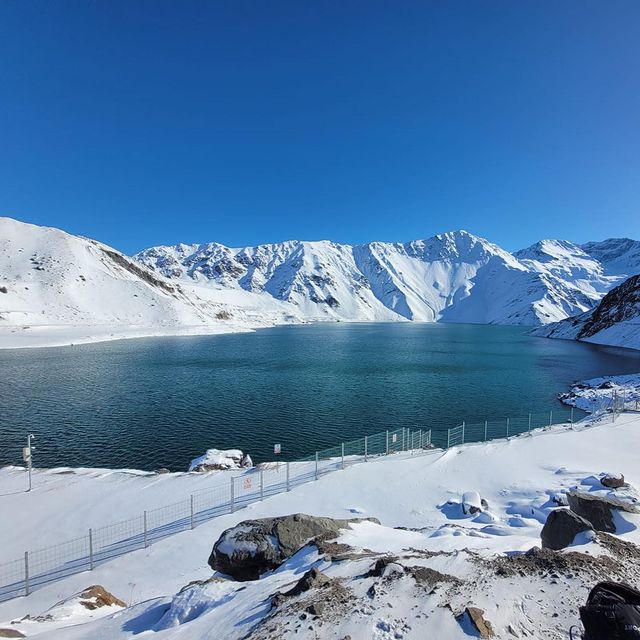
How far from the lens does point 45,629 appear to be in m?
8.85

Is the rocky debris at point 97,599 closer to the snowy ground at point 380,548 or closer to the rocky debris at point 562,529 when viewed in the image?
the snowy ground at point 380,548

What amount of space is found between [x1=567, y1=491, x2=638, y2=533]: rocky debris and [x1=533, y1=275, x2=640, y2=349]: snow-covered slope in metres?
119

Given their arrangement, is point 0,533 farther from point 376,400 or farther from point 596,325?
point 596,325

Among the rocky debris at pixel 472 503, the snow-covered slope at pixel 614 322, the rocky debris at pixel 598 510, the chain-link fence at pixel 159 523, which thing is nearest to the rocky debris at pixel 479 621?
the rocky debris at pixel 598 510

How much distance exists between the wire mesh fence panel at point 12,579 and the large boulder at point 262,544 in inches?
300

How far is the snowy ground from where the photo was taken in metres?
6.22

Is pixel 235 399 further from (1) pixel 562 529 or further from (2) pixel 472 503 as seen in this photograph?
(1) pixel 562 529

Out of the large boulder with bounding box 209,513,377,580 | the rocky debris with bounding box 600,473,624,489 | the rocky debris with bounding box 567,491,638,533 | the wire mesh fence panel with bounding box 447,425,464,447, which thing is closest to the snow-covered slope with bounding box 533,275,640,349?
the wire mesh fence panel with bounding box 447,425,464,447

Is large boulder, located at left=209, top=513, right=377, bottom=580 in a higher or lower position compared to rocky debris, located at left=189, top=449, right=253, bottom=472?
higher

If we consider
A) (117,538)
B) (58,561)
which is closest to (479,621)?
(117,538)

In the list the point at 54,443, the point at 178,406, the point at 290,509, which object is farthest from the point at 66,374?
the point at 290,509

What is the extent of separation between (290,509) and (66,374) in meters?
54.9

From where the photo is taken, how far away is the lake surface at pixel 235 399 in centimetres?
3066

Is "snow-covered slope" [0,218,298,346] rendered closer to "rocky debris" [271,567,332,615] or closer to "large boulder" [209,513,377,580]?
"large boulder" [209,513,377,580]
